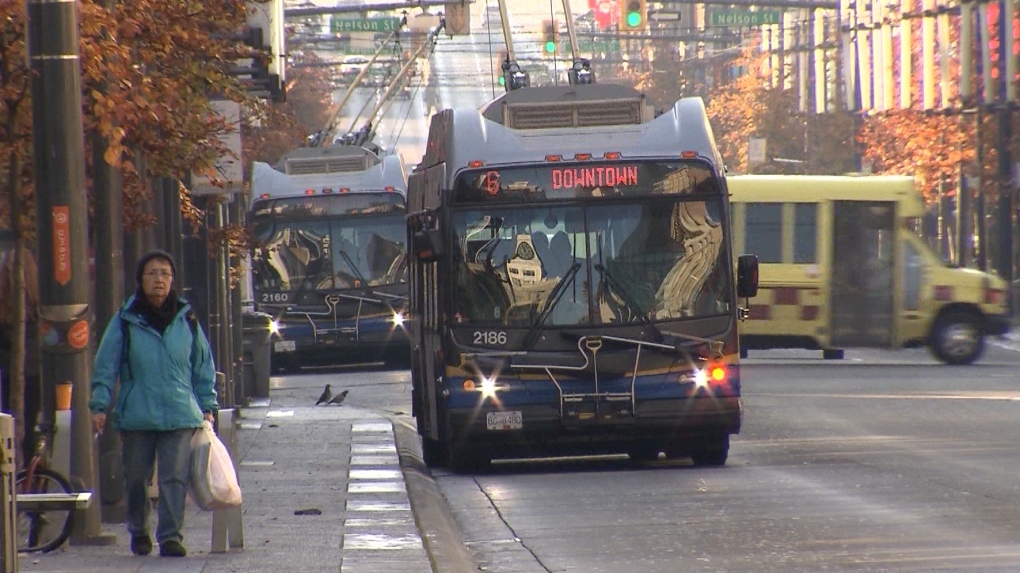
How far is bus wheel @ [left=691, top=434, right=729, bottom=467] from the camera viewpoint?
15812 mm

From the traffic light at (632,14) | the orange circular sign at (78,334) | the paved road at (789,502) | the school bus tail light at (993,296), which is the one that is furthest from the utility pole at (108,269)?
the school bus tail light at (993,296)

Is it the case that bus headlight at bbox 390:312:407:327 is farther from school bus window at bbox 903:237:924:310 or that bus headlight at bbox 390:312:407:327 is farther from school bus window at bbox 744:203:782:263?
school bus window at bbox 903:237:924:310

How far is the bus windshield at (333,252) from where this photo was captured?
1199 inches

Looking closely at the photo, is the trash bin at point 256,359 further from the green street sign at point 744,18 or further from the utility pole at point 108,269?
the green street sign at point 744,18

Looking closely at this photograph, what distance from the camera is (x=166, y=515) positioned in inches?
386

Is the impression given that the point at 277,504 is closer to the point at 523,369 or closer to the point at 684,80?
the point at 523,369

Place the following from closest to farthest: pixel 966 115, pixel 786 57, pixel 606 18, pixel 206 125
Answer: pixel 206 125 < pixel 966 115 < pixel 786 57 < pixel 606 18

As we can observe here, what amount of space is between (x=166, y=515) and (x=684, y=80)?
260 ft

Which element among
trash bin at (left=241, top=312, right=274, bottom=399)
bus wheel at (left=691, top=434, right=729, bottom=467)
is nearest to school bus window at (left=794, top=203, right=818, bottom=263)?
trash bin at (left=241, top=312, right=274, bottom=399)

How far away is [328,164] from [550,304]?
52.5ft

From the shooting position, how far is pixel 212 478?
32.0ft

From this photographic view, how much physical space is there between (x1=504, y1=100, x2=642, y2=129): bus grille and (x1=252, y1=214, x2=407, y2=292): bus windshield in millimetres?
14155

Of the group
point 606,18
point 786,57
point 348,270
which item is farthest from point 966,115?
point 606,18

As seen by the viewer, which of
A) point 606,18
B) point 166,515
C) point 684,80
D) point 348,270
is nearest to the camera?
point 166,515
